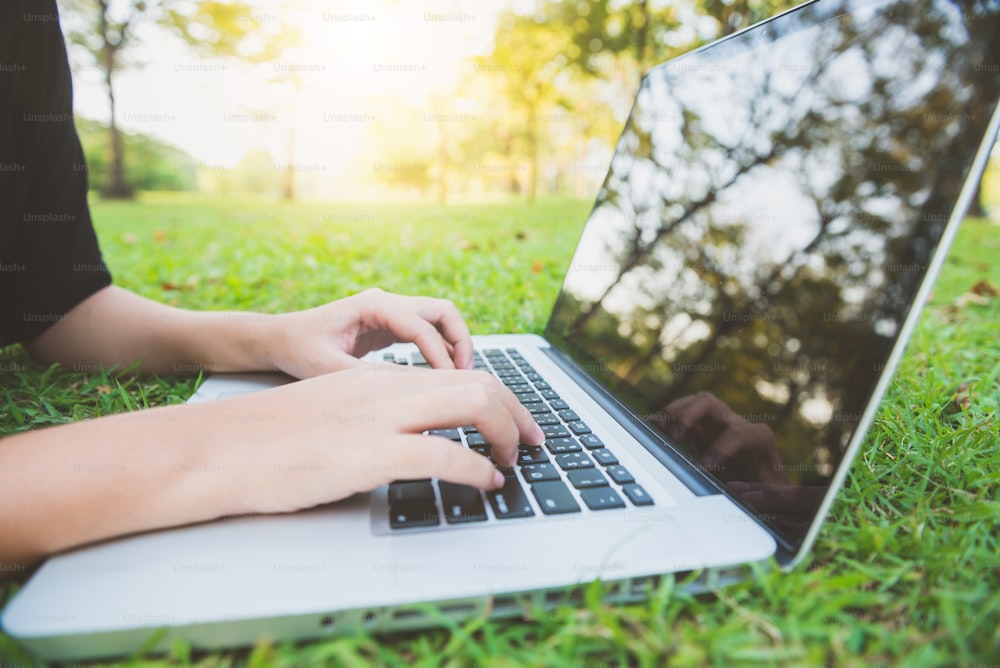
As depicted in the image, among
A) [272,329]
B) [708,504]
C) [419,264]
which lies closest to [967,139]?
[708,504]

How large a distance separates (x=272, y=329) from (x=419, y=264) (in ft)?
5.87

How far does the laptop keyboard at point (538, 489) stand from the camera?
0.79 metres

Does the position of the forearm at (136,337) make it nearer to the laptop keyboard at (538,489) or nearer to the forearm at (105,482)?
the forearm at (105,482)

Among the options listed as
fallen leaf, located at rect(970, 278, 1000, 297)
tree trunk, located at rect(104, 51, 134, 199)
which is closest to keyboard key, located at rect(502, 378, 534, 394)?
fallen leaf, located at rect(970, 278, 1000, 297)

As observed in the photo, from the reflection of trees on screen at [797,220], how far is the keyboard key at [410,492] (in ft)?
1.58

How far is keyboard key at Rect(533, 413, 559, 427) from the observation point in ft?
3.62

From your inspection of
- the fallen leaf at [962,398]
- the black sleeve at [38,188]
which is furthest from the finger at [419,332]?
the fallen leaf at [962,398]

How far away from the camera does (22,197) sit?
1.35 metres

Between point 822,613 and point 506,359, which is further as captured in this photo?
point 506,359

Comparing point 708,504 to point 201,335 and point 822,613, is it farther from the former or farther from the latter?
point 201,335

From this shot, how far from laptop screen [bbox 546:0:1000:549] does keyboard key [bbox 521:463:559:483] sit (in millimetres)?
247

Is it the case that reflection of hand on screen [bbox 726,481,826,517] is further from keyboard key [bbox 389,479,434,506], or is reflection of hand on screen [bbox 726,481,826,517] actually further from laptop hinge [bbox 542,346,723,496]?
keyboard key [bbox 389,479,434,506]

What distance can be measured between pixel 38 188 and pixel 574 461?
4.89 feet

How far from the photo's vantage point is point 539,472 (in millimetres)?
889
